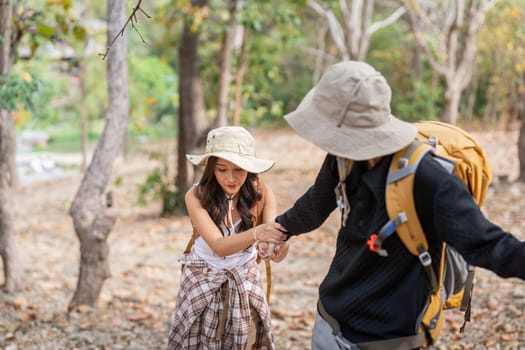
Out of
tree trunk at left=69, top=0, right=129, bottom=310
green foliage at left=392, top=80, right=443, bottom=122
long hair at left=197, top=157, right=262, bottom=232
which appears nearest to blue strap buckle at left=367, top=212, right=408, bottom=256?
long hair at left=197, top=157, right=262, bottom=232

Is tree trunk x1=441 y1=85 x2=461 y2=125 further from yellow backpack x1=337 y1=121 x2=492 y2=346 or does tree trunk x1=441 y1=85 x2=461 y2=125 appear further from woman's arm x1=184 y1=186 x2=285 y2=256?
yellow backpack x1=337 y1=121 x2=492 y2=346

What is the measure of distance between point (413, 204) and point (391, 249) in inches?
7.0

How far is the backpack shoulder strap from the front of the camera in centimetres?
189

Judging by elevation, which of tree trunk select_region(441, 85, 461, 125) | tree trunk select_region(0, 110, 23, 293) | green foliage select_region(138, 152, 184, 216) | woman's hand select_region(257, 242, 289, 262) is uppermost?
woman's hand select_region(257, 242, 289, 262)

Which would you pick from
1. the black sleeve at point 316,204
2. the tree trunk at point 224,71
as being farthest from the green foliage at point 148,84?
the black sleeve at point 316,204

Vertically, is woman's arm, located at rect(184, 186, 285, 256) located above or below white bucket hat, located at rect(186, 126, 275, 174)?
below

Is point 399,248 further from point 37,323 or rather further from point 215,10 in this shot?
point 215,10

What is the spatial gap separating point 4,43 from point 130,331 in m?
2.50

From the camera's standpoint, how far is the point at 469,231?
5.91ft

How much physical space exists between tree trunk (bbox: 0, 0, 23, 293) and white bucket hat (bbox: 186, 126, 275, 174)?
2.98 meters

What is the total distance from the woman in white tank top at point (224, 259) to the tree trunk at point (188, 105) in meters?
7.12

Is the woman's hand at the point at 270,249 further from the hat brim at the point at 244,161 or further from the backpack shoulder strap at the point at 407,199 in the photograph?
the backpack shoulder strap at the point at 407,199

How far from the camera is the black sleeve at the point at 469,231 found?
176cm

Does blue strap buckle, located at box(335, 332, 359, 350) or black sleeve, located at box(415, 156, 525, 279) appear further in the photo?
blue strap buckle, located at box(335, 332, 359, 350)
